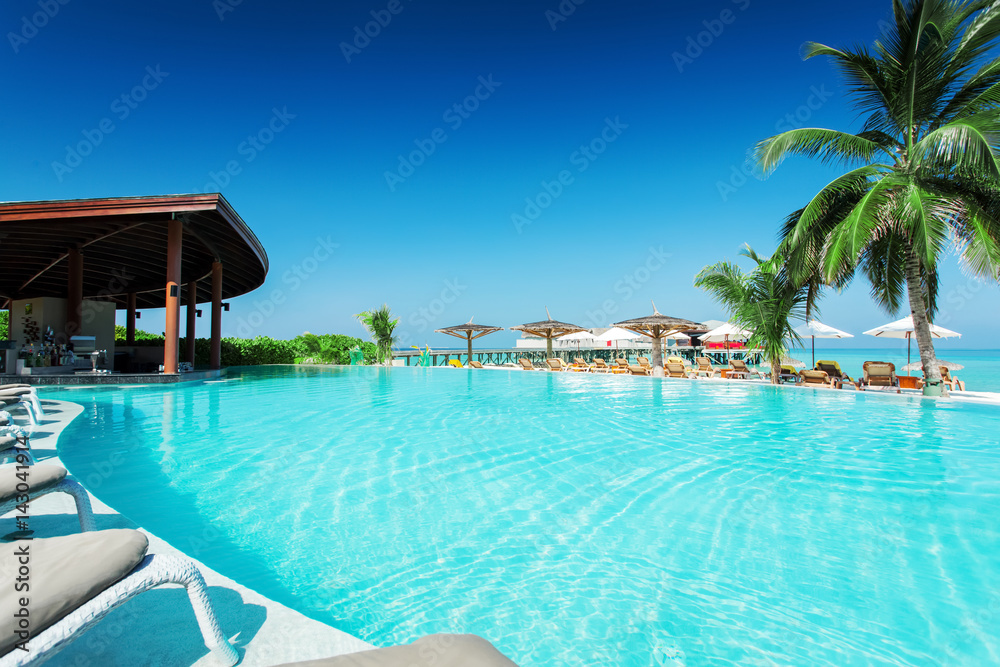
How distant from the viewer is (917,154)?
945cm

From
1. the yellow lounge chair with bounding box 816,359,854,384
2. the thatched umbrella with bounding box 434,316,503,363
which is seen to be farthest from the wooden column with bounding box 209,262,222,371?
the yellow lounge chair with bounding box 816,359,854,384

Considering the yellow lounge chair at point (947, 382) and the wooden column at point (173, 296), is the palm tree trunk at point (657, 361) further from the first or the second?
the wooden column at point (173, 296)

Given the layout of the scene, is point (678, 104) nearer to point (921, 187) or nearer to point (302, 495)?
point (921, 187)

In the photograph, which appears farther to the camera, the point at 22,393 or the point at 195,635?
the point at 22,393

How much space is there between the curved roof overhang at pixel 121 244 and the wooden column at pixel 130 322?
1.46 feet

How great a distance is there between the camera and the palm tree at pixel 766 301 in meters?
12.5

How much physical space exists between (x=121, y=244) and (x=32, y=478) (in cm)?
1630

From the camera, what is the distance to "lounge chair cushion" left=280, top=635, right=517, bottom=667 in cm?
85

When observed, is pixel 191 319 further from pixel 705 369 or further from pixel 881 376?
pixel 881 376

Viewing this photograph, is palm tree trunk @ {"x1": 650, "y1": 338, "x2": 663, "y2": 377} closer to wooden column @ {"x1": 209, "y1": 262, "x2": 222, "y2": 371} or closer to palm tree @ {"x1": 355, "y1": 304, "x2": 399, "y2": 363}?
palm tree @ {"x1": 355, "y1": 304, "x2": 399, "y2": 363}

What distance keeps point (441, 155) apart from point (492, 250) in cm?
1367
